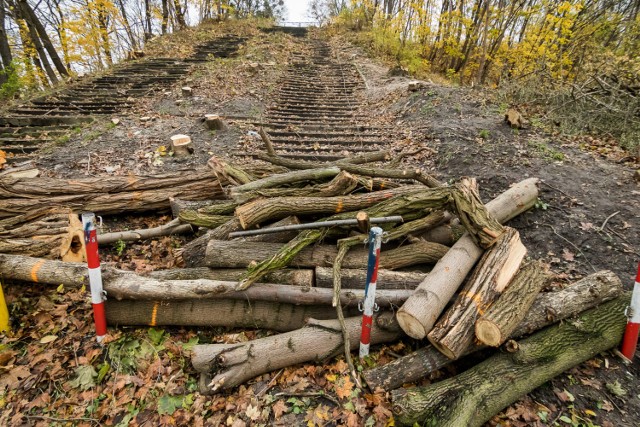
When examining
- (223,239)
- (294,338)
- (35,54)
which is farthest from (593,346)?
(35,54)

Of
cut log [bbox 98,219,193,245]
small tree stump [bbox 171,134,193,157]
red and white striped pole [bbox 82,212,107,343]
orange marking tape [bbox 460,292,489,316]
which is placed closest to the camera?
red and white striped pole [bbox 82,212,107,343]

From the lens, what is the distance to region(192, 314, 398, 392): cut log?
2.74m

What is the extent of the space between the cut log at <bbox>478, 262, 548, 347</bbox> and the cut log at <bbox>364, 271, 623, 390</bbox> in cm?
13

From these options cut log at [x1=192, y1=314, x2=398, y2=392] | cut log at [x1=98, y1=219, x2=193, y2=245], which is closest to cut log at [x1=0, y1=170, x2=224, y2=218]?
cut log at [x1=98, y1=219, x2=193, y2=245]

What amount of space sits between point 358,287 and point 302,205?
110 centimetres

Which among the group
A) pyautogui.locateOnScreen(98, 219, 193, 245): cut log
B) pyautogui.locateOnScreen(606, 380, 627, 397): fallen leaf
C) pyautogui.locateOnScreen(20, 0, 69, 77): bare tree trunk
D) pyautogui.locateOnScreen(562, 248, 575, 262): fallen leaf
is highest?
pyautogui.locateOnScreen(20, 0, 69, 77): bare tree trunk

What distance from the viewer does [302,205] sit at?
363cm

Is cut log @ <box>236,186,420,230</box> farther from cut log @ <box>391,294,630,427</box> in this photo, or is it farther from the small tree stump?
the small tree stump

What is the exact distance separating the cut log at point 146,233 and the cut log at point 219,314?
4.64 ft

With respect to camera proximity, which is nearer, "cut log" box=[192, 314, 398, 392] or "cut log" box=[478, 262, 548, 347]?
"cut log" box=[478, 262, 548, 347]

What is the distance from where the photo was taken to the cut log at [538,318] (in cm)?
271

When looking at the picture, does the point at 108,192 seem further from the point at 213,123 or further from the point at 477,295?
the point at 477,295

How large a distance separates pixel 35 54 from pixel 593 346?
22.2 meters

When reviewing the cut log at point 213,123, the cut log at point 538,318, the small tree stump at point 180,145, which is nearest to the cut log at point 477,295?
the cut log at point 538,318
